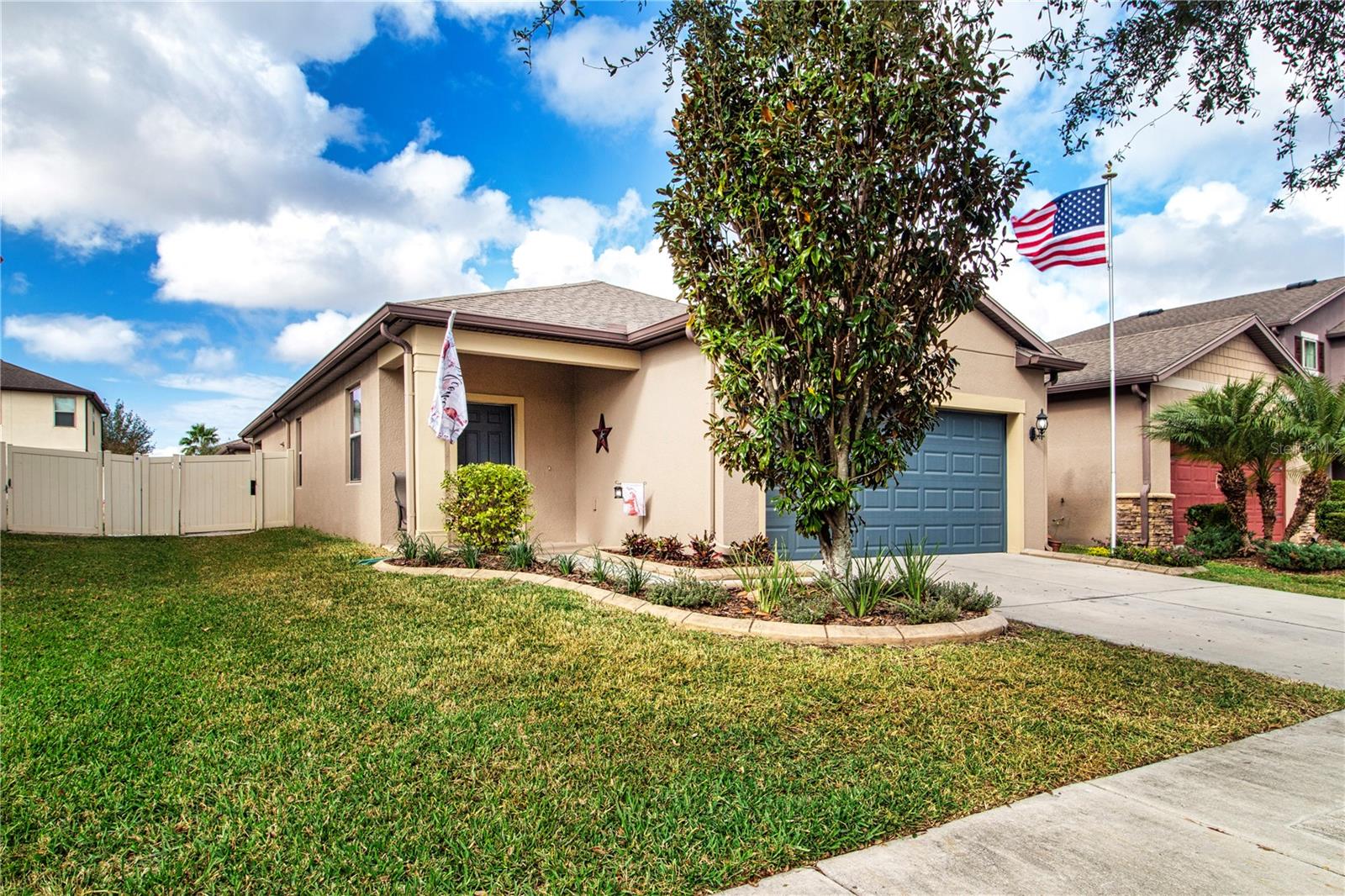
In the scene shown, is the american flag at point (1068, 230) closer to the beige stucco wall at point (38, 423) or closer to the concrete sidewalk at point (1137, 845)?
the concrete sidewalk at point (1137, 845)

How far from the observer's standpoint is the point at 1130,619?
627 centimetres

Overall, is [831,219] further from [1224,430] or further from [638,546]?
[1224,430]

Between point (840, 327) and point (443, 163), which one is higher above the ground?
point (443, 163)

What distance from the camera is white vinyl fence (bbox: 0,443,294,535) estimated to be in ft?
44.0

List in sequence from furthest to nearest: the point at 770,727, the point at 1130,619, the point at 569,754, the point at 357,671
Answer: the point at 1130,619
the point at 357,671
the point at 770,727
the point at 569,754

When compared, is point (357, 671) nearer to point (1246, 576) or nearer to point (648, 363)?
point (648, 363)

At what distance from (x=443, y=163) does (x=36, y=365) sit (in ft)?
80.4

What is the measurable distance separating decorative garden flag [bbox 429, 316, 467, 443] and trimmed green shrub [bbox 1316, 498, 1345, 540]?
639 inches

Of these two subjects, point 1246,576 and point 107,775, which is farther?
point 1246,576

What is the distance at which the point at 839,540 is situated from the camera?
5852 millimetres

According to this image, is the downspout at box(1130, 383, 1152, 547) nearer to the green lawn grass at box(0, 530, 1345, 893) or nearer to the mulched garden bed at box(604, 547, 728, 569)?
the mulched garden bed at box(604, 547, 728, 569)

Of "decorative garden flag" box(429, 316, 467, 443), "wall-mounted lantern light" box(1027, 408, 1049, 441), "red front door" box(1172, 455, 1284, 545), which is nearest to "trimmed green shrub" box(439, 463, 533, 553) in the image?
"decorative garden flag" box(429, 316, 467, 443)

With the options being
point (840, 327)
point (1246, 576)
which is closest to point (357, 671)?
point (840, 327)

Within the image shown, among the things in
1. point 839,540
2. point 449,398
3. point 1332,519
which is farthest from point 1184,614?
point 1332,519
